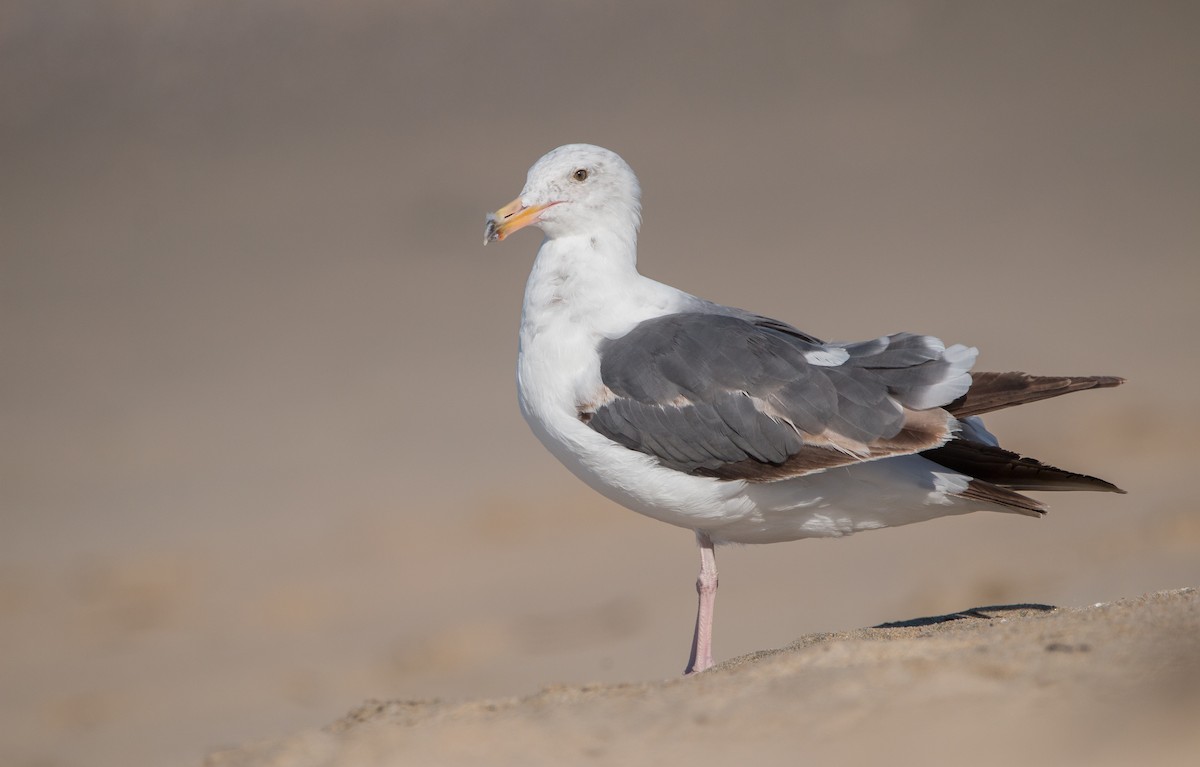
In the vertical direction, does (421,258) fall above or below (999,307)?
above

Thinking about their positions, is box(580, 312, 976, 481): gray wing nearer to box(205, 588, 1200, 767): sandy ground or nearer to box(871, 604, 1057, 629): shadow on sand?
box(871, 604, 1057, 629): shadow on sand

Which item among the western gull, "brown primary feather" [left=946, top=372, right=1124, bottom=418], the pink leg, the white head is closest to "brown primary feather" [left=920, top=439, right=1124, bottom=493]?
the western gull

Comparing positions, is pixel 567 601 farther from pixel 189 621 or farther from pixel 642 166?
pixel 642 166

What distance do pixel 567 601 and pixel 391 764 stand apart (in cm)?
673

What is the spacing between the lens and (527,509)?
478 inches

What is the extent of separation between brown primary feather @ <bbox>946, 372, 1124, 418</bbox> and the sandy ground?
92 cm

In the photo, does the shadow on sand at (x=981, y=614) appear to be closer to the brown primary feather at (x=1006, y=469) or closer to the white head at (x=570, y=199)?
the brown primary feather at (x=1006, y=469)

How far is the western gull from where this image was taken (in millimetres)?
5559

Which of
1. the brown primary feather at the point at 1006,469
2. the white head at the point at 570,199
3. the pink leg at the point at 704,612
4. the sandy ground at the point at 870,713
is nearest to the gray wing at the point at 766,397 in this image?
the brown primary feather at the point at 1006,469

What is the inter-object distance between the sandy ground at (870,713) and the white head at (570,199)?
2.36 m

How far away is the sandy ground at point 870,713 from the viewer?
3.50m

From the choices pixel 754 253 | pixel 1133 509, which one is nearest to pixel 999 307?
pixel 754 253

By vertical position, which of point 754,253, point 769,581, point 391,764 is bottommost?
point 391,764

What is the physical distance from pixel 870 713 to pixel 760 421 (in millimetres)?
1988
